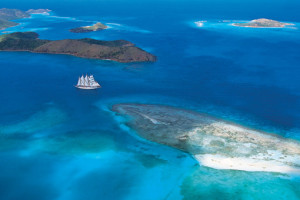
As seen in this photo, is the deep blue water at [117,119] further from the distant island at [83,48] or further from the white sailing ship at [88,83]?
the distant island at [83,48]

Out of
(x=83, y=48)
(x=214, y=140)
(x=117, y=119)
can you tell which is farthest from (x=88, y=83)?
(x=214, y=140)

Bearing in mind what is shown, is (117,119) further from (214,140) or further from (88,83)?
(214,140)

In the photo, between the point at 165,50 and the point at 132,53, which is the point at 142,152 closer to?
the point at 132,53

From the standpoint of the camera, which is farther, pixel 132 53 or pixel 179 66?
pixel 132 53

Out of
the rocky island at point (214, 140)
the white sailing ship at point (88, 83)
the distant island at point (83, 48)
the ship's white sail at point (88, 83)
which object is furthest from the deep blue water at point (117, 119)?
the distant island at point (83, 48)

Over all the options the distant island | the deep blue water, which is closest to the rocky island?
the deep blue water

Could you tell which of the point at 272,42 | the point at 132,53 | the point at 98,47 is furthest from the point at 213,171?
the point at 272,42
